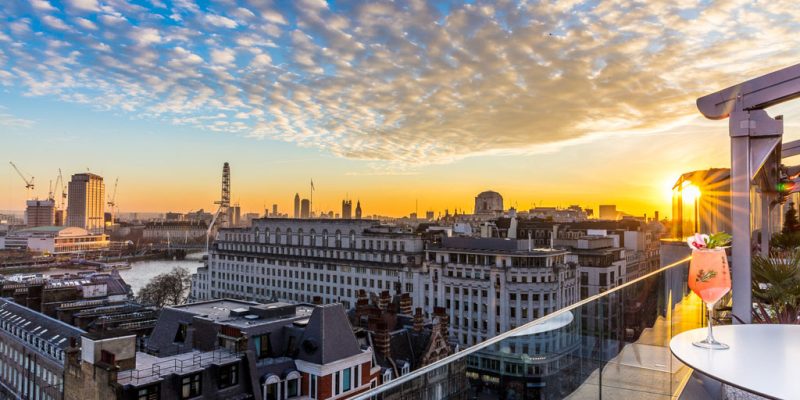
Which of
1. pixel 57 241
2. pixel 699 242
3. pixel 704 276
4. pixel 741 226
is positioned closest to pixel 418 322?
pixel 741 226

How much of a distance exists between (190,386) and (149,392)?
1.02 m

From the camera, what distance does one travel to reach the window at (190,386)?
14.2 metres

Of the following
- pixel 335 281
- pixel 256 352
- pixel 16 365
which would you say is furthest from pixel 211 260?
pixel 256 352

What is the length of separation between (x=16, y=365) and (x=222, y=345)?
54.3ft

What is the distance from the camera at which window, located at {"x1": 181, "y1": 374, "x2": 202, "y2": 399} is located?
1416 centimetres

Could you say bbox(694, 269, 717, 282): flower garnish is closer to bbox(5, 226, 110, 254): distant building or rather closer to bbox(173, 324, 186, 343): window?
bbox(173, 324, 186, 343): window

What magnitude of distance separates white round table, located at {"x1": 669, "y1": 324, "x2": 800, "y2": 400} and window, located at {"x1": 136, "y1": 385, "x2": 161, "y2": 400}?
13.8 metres

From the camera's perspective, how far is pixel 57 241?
5901 inches

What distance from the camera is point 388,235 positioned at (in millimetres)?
51875

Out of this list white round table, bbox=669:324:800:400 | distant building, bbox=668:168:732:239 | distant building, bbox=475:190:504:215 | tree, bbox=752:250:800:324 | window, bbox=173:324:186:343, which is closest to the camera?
Result: white round table, bbox=669:324:800:400

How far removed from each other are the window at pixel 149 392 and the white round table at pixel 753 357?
13821 millimetres

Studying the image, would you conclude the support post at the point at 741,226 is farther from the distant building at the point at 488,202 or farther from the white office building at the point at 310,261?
the distant building at the point at 488,202

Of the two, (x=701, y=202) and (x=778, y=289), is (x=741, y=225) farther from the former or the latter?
(x=701, y=202)

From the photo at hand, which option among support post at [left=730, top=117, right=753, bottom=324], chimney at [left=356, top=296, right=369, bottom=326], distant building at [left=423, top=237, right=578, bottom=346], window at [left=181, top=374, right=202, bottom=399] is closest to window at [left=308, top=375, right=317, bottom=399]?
window at [left=181, top=374, right=202, bottom=399]
